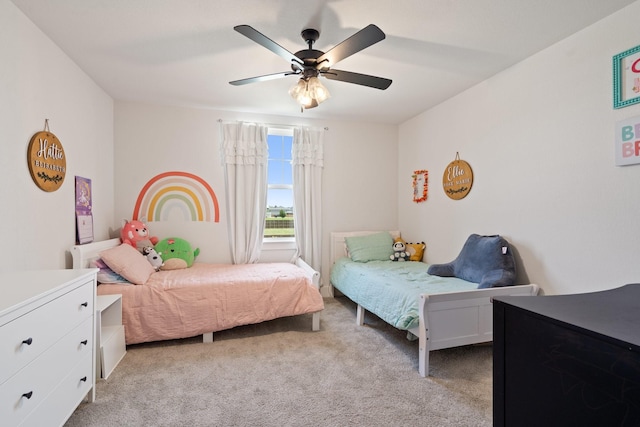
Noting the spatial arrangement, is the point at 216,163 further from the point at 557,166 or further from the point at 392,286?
the point at 557,166

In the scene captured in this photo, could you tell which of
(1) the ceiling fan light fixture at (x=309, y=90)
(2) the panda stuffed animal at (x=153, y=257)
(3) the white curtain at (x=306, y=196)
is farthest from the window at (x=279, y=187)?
(1) the ceiling fan light fixture at (x=309, y=90)

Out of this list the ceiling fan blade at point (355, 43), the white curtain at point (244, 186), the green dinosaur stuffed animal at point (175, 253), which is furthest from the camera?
the white curtain at point (244, 186)

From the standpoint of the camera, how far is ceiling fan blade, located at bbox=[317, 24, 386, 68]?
5.09 ft

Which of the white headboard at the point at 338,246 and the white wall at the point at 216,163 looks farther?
the white headboard at the point at 338,246

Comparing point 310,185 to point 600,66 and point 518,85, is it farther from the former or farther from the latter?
point 600,66

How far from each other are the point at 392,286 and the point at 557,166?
1.55 m

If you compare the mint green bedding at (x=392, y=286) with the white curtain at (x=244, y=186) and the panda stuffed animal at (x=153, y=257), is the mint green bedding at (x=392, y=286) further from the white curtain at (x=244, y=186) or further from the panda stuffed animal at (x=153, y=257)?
the panda stuffed animal at (x=153, y=257)

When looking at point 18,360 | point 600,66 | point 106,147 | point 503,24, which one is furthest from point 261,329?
point 600,66

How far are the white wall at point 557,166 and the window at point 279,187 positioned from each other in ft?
6.66

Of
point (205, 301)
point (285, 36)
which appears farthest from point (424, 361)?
point (285, 36)

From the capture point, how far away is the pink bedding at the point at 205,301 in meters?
2.44

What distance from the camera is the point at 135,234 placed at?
3141 millimetres

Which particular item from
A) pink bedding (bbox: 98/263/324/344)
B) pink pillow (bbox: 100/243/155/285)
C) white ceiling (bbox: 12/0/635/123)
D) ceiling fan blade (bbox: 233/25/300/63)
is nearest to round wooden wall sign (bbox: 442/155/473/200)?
white ceiling (bbox: 12/0/635/123)

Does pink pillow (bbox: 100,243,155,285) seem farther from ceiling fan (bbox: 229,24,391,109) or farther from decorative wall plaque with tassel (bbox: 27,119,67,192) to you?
ceiling fan (bbox: 229,24,391,109)
